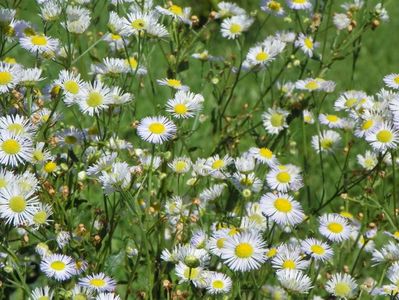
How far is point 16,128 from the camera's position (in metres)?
1.48

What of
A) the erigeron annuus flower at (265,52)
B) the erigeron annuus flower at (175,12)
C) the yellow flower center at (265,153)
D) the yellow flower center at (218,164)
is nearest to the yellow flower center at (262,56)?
the erigeron annuus flower at (265,52)

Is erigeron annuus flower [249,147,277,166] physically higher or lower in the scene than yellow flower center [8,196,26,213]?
higher

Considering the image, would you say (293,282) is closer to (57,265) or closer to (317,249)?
(317,249)

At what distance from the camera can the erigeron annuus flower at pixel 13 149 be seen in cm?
144

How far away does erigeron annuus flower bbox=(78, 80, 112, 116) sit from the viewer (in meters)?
1.57

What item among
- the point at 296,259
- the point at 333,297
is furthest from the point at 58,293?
the point at 333,297

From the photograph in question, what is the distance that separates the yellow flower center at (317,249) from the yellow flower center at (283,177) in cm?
19

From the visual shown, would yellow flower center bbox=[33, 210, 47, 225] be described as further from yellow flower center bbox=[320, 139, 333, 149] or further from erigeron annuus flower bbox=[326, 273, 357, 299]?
yellow flower center bbox=[320, 139, 333, 149]

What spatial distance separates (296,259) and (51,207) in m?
0.48

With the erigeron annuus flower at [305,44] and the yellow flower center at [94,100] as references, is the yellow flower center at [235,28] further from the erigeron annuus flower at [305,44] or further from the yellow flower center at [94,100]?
the yellow flower center at [94,100]

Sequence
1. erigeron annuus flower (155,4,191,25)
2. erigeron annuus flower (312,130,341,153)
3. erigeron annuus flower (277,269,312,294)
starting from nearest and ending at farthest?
erigeron annuus flower (277,269,312,294) < erigeron annuus flower (155,4,191,25) < erigeron annuus flower (312,130,341,153)

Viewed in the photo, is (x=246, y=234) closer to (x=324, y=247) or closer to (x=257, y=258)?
(x=257, y=258)

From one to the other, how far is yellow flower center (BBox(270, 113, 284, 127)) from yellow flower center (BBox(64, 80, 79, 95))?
0.57 meters

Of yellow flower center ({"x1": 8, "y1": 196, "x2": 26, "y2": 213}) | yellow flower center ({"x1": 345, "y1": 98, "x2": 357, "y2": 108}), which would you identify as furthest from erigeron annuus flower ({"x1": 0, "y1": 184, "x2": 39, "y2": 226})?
yellow flower center ({"x1": 345, "y1": 98, "x2": 357, "y2": 108})
